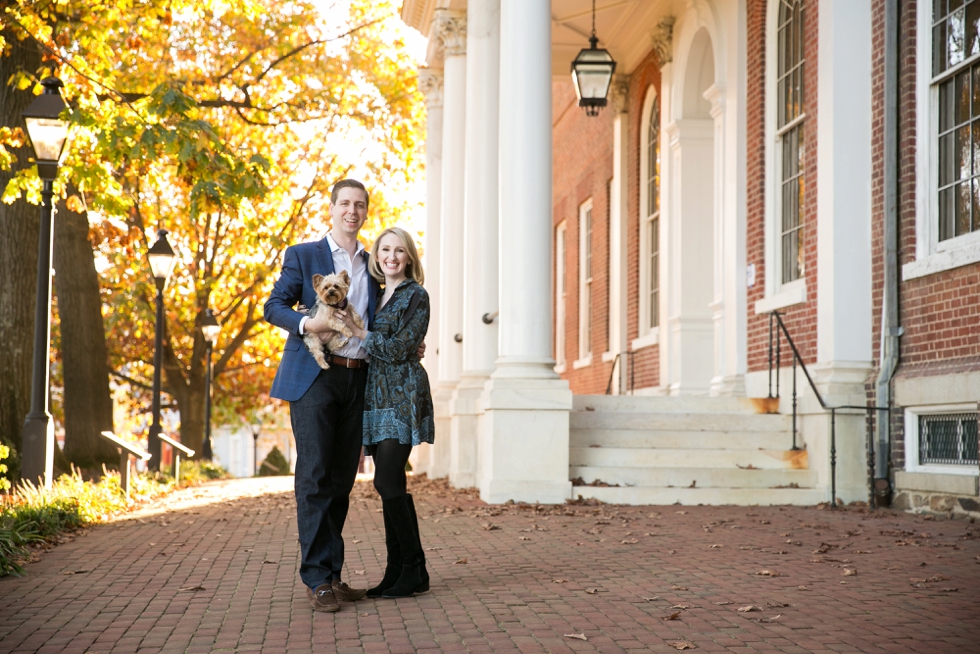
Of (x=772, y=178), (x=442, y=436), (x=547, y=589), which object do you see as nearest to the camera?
(x=547, y=589)

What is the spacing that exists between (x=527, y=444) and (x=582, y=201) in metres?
12.7

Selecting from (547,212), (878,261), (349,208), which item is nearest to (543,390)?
(547,212)

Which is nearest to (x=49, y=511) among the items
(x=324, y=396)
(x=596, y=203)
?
(x=324, y=396)

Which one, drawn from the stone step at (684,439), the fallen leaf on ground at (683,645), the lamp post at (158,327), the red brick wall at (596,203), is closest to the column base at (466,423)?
the stone step at (684,439)

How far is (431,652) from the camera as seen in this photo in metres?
→ 4.52

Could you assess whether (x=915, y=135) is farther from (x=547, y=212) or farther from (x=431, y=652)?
(x=431, y=652)

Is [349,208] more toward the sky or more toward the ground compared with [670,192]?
more toward the ground

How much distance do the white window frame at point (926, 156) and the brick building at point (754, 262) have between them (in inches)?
0.7

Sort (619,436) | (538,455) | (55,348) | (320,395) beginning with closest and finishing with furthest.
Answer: (320,395)
(538,455)
(619,436)
(55,348)

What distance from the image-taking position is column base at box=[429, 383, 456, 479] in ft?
51.1

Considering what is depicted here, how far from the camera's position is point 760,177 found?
13.1 metres

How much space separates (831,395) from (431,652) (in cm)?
709

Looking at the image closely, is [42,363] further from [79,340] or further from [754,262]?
[754,262]

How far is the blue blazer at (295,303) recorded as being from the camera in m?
5.36
